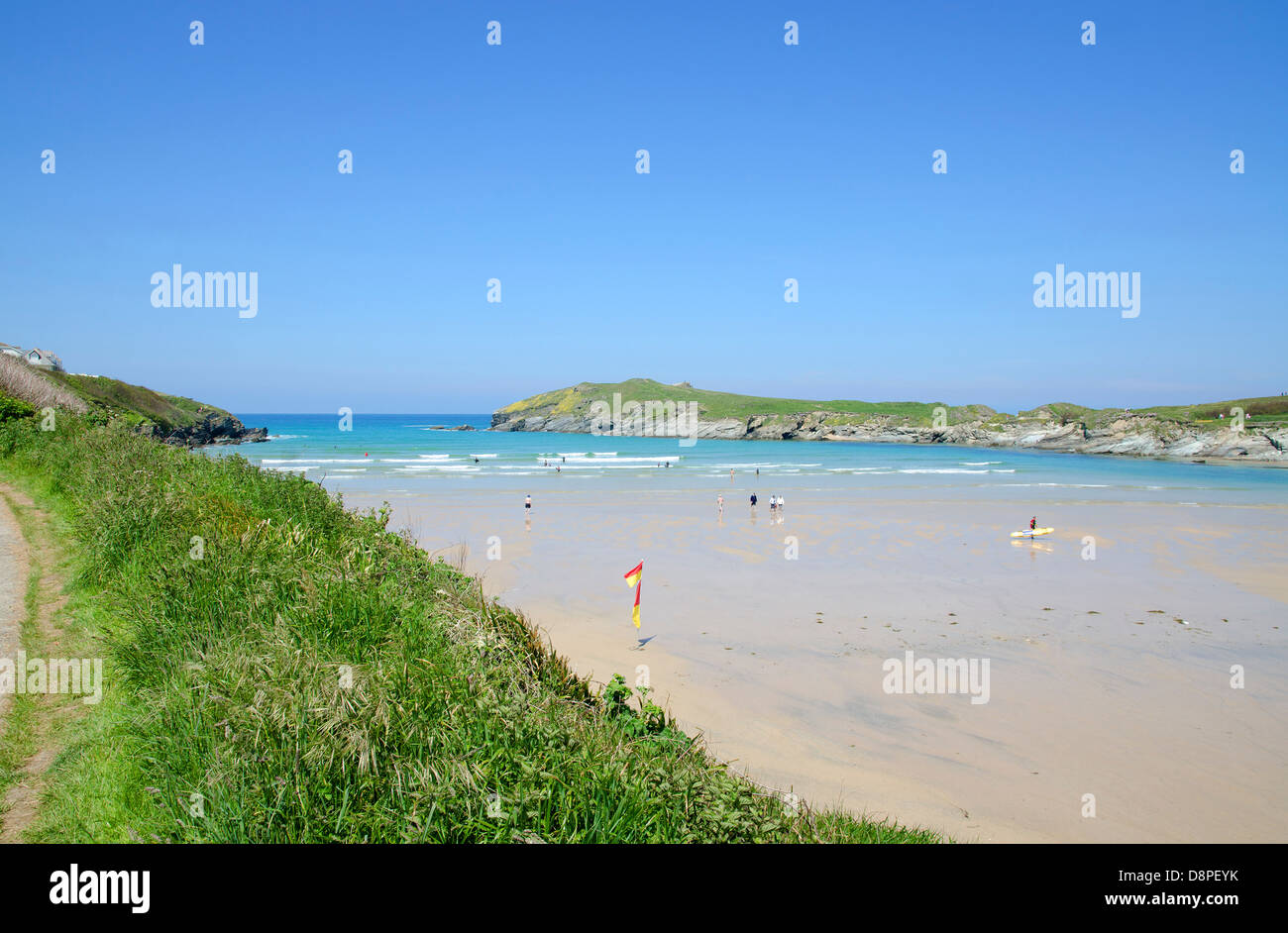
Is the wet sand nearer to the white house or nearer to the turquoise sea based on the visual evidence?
the turquoise sea

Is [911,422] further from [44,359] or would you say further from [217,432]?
[44,359]

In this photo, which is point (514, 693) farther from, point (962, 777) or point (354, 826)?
point (962, 777)

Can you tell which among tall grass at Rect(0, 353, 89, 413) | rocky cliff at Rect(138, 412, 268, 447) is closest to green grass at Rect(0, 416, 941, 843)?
tall grass at Rect(0, 353, 89, 413)

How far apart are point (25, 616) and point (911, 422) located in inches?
5616

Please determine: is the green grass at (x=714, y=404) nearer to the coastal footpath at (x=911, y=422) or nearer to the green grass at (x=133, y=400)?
the coastal footpath at (x=911, y=422)

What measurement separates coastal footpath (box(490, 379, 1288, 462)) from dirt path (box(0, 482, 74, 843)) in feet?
359

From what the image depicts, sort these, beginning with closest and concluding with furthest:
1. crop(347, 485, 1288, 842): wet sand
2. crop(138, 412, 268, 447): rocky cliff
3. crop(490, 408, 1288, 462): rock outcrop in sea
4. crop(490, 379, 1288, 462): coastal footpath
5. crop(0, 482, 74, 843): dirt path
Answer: crop(0, 482, 74, 843): dirt path
crop(347, 485, 1288, 842): wet sand
crop(138, 412, 268, 447): rocky cliff
crop(490, 408, 1288, 462): rock outcrop in sea
crop(490, 379, 1288, 462): coastal footpath

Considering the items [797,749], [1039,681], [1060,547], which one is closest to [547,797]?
[797,749]

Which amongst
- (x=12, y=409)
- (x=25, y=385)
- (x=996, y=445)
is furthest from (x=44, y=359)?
(x=996, y=445)

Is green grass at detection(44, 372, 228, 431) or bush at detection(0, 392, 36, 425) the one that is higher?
green grass at detection(44, 372, 228, 431)

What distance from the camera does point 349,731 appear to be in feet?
14.4

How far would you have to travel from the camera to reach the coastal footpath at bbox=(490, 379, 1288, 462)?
90000mm

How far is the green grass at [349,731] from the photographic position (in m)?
4.09

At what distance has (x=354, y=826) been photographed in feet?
13.0
